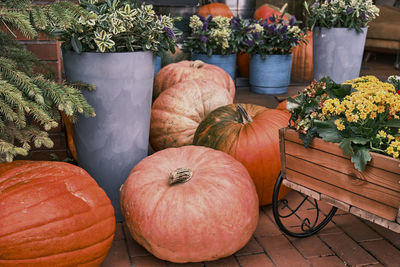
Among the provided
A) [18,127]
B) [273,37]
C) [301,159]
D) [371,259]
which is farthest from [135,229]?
[273,37]

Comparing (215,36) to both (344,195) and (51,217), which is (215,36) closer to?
(344,195)

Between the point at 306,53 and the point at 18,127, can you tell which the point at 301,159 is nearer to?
the point at 18,127

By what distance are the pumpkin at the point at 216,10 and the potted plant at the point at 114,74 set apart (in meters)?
3.43

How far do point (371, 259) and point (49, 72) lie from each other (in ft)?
6.70

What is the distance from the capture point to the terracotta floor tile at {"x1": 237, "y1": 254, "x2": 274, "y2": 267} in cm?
198

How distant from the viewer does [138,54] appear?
2178mm

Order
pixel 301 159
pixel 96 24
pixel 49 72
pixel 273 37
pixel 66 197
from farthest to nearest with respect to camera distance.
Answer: pixel 273 37
pixel 49 72
pixel 96 24
pixel 301 159
pixel 66 197

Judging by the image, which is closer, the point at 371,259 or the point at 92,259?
the point at 92,259

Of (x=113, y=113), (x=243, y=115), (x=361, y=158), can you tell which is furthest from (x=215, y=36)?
(x=361, y=158)

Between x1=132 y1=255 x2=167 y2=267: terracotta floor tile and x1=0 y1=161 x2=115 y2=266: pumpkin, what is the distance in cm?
19

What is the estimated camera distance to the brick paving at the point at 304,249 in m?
1.99

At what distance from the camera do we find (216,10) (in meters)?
5.64

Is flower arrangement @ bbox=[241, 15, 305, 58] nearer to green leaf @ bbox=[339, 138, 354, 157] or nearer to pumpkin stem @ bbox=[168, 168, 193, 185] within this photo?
pumpkin stem @ bbox=[168, 168, 193, 185]

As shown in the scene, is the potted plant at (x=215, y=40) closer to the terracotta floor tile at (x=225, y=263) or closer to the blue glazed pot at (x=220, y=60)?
the blue glazed pot at (x=220, y=60)
